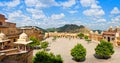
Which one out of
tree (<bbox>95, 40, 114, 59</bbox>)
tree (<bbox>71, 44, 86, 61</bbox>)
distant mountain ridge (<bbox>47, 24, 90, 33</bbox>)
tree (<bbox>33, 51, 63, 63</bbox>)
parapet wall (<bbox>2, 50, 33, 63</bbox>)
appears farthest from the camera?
distant mountain ridge (<bbox>47, 24, 90, 33</bbox>)

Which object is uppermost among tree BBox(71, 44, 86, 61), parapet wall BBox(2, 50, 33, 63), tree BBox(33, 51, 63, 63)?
parapet wall BBox(2, 50, 33, 63)

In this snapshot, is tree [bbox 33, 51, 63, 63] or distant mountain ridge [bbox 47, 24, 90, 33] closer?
tree [bbox 33, 51, 63, 63]

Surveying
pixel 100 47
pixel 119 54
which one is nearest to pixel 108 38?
pixel 119 54

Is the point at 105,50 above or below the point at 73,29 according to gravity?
below

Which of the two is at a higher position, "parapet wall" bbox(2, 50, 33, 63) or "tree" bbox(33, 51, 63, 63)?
"parapet wall" bbox(2, 50, 33, 63)

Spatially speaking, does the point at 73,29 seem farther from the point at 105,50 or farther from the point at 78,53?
the point at 78,53

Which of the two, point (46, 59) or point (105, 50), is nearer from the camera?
point (46, 59)

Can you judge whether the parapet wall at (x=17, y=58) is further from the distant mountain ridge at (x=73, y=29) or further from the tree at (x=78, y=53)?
the distant mountain ridge at (x=73, y=29)

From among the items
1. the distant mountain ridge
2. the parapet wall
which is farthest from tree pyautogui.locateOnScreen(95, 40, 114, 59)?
the distant mountain ridge

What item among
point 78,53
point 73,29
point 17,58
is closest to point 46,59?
point 17,58

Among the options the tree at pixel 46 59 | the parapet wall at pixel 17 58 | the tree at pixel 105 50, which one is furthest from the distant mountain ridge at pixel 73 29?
the parapet wall at pixel 17 58

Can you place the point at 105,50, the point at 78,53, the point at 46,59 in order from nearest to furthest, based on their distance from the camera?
the point at 46,59, the point at 78,53, the point at 105,50

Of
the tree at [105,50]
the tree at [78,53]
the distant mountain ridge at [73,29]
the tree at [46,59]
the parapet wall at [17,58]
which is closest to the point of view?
the parapet wall at [17,58]

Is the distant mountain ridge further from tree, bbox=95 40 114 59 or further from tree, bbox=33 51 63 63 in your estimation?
tree, bbox=33 51 63 63
